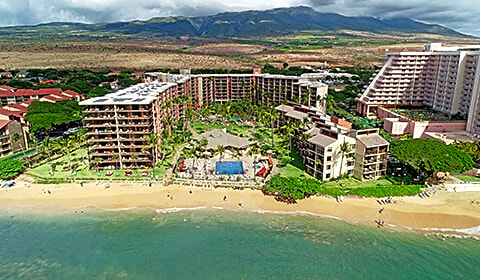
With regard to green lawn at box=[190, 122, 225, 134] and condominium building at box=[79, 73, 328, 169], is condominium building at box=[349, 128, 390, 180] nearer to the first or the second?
condominium building at box=[79, 73, 328, 169]

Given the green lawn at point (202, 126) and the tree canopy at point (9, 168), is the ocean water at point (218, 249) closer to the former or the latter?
the tree canopy at point (9, 168)

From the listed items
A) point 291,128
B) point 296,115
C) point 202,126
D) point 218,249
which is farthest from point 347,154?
point 202,126

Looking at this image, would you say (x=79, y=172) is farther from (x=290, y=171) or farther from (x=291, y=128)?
A: (x=291, y=128)

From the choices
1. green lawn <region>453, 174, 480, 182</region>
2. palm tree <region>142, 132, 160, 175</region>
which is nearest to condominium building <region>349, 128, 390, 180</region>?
green lawn <region>453, 174, 480, 182</region>

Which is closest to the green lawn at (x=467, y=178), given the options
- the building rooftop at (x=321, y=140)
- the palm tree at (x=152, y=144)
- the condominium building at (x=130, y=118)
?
the building rooftop at (x=321, y=140)

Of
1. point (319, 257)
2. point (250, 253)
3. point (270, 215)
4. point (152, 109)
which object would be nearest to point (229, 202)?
point (270, 215)
